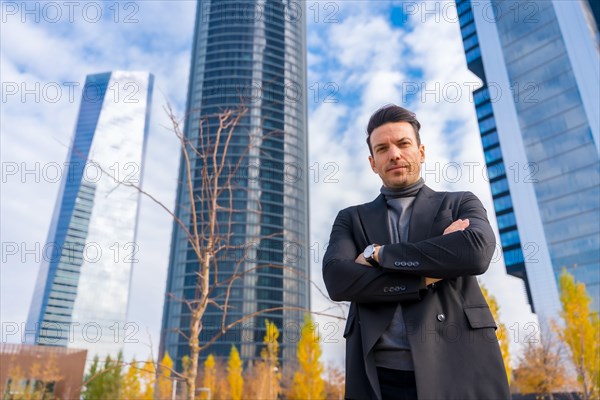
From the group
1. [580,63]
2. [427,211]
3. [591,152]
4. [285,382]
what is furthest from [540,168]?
[427,211]

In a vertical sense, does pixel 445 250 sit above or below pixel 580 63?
below

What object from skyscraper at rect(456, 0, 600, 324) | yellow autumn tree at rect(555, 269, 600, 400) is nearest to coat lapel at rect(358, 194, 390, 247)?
yellow autumn tree at rect(555, 269, 600, 400)

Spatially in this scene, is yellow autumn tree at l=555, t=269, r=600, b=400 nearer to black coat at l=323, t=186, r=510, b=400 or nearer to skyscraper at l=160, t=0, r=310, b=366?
black coat at l=323, t=186, r=510, b=400

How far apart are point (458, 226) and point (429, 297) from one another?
1.00 feet

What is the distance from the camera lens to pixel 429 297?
4.66 ft

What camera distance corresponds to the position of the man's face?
160cm

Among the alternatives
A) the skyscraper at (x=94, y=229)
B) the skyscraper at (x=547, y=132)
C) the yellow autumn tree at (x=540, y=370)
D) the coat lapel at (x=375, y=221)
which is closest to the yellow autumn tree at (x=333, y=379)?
the yellow autumn tree at (x=540, y=370)

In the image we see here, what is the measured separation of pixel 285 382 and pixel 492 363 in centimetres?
5317

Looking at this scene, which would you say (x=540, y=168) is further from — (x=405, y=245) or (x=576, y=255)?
(x=405, y=245)

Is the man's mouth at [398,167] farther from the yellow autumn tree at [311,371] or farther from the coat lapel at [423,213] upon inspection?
the yellow autumn tree at [311,371]

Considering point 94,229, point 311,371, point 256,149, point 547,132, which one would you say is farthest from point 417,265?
point 94,229

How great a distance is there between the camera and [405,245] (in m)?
1.48

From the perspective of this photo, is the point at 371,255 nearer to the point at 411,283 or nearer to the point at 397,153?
the point at 411,283

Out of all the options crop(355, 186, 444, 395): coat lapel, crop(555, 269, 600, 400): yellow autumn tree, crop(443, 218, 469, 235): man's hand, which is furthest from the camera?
crop(555, 269, 600, 400): yellow autumn tree
